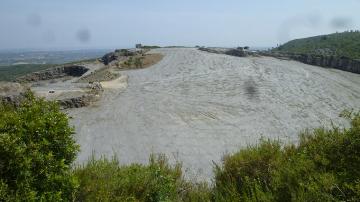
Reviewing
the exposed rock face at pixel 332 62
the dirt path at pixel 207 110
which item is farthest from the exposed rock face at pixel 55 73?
the exposed rock face at pixel 332 62

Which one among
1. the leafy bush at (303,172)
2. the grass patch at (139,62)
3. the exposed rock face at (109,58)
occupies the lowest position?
the exposed rock face at (109,58)

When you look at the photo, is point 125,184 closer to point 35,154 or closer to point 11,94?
Result: point 35,154

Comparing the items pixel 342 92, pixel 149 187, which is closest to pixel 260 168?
pixel 149 187

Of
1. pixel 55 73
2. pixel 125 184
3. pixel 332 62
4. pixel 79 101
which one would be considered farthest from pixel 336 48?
pixel 125 184

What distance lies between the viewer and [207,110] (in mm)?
20250

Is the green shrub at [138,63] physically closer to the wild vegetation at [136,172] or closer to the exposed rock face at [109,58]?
the exposed rock face at [109,58]

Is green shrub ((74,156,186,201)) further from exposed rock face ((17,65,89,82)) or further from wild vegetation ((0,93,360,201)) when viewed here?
exposed rock face ((17,65,89,82))

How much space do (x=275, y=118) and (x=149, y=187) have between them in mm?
12853

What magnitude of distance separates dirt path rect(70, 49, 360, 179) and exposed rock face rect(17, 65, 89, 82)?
8564 mm

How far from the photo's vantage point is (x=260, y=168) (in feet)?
26.5

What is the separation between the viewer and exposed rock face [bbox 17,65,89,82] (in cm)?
3580

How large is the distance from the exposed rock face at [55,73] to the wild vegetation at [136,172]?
29.5 m

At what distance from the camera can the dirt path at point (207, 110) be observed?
15.7 m

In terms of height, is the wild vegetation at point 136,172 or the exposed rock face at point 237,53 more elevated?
the wild vegetation at point 136,172
